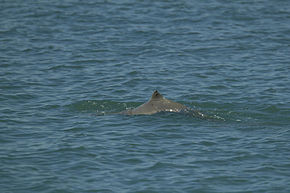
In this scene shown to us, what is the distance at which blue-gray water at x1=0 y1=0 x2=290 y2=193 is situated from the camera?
1227 centimetres

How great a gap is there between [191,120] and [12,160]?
506cm

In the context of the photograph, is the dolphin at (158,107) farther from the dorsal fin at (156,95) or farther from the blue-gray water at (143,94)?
the blue-gray water at (143,94)

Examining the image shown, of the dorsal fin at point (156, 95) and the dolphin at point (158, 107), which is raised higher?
the dorsal fin at point (156, 95)

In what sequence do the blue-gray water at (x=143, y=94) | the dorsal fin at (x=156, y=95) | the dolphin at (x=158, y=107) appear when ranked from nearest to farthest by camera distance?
the blue-gray water at (x=143, y=94), the dorsal fin at (x=156, y=95), the dolphin at (x=158, y=107)

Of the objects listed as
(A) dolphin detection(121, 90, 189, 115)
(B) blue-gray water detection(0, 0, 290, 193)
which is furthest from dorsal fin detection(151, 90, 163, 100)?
(B) blue-gray water detection(0, 0, 290, 193)

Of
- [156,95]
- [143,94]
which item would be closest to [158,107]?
[156,95]

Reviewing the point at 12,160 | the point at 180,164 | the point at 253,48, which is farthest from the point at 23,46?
the point at 180,164

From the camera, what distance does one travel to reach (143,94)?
1822cm

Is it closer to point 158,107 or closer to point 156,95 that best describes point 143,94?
point 158,107

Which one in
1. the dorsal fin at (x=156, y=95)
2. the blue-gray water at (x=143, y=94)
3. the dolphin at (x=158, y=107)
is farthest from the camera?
the dolphin at (x=158, y=107)

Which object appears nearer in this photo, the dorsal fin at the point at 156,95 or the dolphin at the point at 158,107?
the dorsal fin at the point at 156,95

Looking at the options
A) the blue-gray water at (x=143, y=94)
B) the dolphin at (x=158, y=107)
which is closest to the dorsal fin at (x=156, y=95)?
the dolphin at (x=158, y=107)

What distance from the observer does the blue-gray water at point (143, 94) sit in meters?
12.3

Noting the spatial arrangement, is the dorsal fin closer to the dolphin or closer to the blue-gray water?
the dolphin
